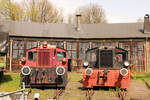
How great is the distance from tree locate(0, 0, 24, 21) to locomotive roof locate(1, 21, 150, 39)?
40.9 ft

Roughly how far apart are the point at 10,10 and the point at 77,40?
18721mm

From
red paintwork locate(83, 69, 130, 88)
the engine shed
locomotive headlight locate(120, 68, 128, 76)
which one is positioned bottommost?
red paintwork locate(83, 69, 130, 88)

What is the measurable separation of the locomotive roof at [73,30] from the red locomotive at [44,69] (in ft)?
39.8

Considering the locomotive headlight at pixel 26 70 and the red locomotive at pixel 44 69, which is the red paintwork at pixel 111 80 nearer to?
the red locomotive at pixel 44 69

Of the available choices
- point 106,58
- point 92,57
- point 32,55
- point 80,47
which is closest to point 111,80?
point 106,58

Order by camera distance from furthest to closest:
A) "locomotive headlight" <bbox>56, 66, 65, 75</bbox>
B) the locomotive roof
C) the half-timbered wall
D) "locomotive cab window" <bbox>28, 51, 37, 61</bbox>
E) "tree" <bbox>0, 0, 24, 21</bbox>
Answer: "tree" <bbox>0, 0, 24, 21</bbox> → the locomotive roof → the half-timbered wall → "locomotive cab window" <bbox>28, 51, 37, 61</bbox> → "locomotive headlight" <bbox>56, 66, 65, 75</bbox>

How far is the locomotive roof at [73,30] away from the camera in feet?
78.7

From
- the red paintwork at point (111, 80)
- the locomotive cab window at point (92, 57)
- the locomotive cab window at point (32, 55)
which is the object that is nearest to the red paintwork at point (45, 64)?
the locomotive cab window at point (32, 55)

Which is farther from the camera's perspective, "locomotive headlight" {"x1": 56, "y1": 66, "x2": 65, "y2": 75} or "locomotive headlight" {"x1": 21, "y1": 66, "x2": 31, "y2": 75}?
"locomotive headlight" {"x1": 21, "y1": 66, "x2": 31, "y2": 75}

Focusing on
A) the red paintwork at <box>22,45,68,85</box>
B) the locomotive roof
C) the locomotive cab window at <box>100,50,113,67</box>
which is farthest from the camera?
the locomotive roof

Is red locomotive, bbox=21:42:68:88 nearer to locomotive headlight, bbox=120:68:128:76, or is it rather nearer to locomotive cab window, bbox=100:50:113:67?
locomotive cab window, bbox=100:50:113:67

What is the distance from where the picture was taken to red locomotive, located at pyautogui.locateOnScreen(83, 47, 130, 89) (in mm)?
10625

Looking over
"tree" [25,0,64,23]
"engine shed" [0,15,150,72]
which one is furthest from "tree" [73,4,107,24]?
"engine shed" [0,15,150,72]

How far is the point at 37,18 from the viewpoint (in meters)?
42.2
